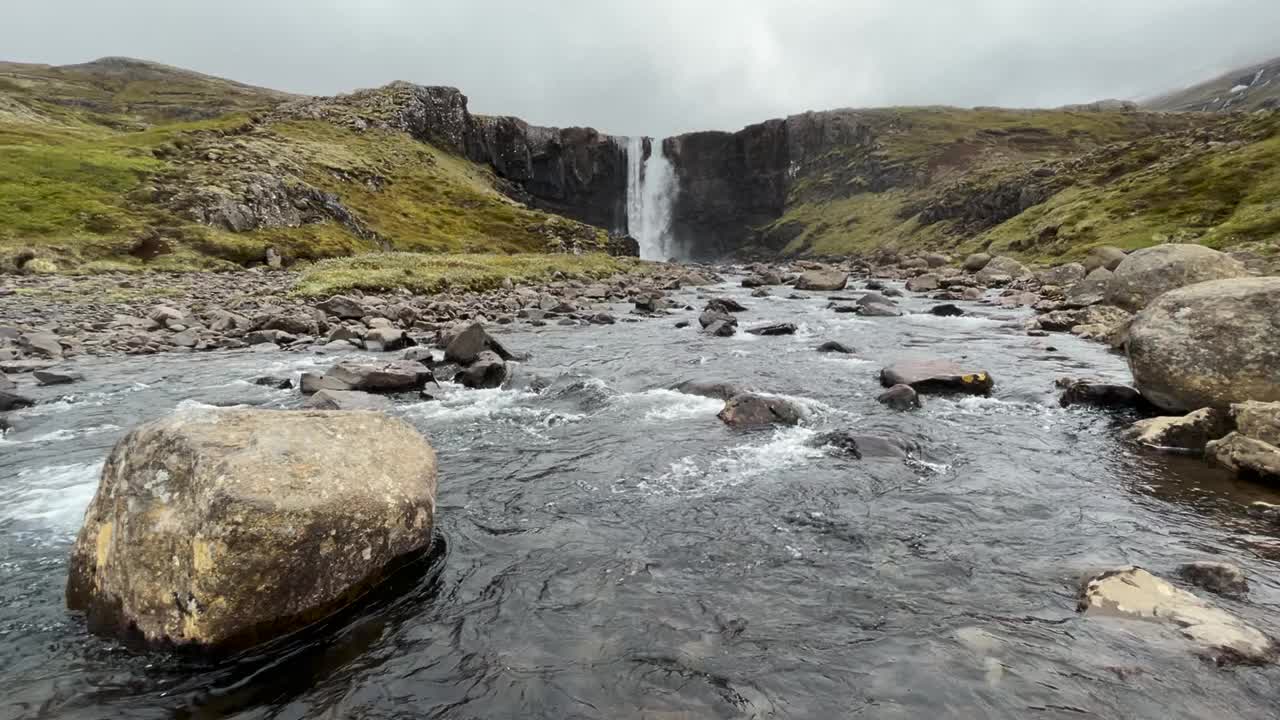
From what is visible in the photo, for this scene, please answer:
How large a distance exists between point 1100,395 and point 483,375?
1624cm

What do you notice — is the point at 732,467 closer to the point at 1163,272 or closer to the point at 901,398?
the point at 901,398

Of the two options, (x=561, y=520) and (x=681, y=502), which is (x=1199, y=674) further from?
(x=561, y=520)

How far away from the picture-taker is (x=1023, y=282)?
5553 centimetres

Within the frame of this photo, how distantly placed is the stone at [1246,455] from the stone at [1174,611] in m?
5.06

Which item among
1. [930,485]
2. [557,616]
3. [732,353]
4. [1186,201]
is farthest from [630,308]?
[1186,201]

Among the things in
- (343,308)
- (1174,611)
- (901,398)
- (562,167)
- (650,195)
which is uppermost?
(562,167)

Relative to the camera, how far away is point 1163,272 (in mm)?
27172

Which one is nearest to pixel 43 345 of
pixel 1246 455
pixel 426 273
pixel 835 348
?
pixel 426 273

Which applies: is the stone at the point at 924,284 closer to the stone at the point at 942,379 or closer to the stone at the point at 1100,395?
the stone at the point at 942,379

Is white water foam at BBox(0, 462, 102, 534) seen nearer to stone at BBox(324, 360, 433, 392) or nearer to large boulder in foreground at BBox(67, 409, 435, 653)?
large boulder in foreground at BBox(67, 409, 435, 653)

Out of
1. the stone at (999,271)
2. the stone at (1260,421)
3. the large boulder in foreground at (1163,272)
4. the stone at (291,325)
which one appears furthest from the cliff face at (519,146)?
the stone at (1260,421)

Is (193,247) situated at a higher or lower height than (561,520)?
higher

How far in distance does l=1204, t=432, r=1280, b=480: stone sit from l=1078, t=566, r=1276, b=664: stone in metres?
5.06

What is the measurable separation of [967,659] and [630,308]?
38217 millimetres
